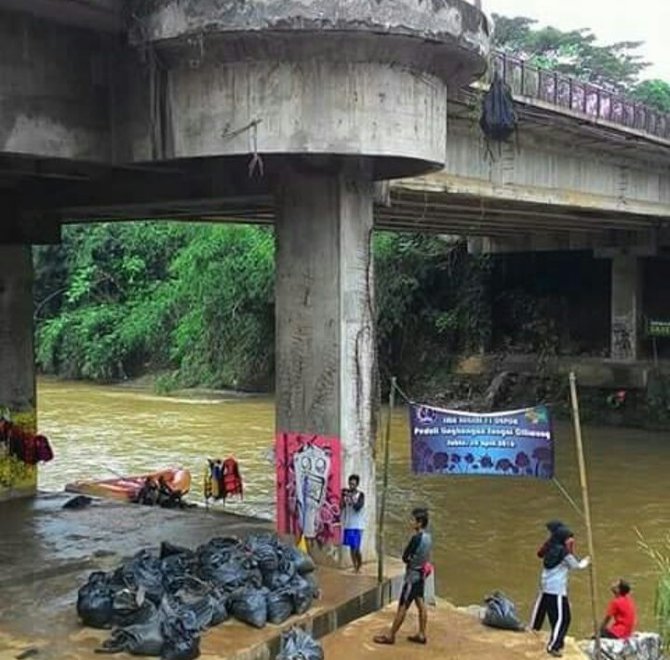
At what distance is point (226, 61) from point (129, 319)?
39641 mm

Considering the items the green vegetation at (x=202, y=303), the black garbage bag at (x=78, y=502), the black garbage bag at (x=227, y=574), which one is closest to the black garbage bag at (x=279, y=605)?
the black garbage bag at (x=227, y=574)

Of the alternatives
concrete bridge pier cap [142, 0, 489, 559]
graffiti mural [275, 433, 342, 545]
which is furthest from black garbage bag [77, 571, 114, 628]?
concrete bridge pier cap [142, 0, 489, 559]

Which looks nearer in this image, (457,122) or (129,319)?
(457,122)

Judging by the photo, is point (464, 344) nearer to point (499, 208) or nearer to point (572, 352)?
point (572, 352)

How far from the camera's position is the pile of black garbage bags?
9227 mm

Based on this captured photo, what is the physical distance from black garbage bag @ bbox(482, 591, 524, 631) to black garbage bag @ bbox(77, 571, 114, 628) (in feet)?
12.5

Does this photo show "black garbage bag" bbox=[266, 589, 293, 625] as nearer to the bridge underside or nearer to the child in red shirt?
the child in red shirt

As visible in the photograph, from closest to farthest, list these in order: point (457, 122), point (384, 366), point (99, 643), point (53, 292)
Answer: point (99, 643)
point (457, 122)
point (384, 366)
point (53, 292)

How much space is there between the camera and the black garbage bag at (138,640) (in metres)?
9.11

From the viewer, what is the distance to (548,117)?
17188 mm

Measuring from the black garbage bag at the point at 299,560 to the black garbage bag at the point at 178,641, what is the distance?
180 centimetres

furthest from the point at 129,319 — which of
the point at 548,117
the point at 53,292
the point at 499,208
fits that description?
the point at 548,117

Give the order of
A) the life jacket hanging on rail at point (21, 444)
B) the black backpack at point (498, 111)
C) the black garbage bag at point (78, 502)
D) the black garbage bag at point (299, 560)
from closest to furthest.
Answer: the black garbage bag at point (299, 560)
the black backpack at point (498, 111)
the black garbage bag at point (78, 502)
the life jacket hanging on rail at point (21, 444)

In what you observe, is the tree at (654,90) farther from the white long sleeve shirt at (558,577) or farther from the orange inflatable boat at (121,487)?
the white long sleeve shirt at (558,577)
